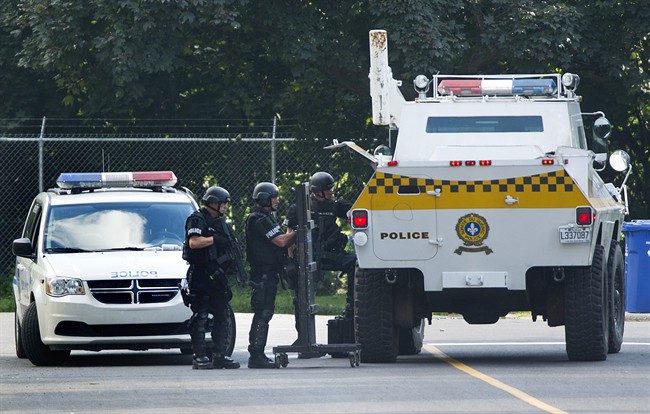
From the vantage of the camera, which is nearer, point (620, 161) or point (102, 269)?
point (102, 269)

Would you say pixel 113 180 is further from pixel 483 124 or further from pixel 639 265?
pixel 639 265

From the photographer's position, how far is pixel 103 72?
24.2 meters

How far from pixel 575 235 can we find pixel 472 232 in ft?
2.94

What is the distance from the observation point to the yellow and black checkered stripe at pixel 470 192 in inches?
543

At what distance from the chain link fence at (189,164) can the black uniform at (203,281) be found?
912 cm

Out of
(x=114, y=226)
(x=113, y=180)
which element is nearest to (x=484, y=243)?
(x=114, y=226)

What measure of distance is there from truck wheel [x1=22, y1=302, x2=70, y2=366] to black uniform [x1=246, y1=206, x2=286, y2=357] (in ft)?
6.68

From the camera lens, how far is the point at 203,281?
568 inches

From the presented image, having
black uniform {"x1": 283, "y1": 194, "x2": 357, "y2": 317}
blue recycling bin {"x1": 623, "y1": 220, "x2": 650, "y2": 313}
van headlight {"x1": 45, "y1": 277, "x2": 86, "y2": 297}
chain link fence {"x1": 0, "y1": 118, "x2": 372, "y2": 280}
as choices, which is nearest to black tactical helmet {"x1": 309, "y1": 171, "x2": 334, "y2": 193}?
black uniform {"x1": 283, "y1": 194, "x2": 357, "y2": 317}

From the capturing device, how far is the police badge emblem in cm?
1398

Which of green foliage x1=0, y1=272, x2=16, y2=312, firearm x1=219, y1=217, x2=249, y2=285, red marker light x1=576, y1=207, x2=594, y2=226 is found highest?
red marker light x1=576, y1=207, x2=594, y2=226

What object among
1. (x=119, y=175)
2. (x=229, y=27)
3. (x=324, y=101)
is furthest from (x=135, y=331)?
(x=324, y=101)

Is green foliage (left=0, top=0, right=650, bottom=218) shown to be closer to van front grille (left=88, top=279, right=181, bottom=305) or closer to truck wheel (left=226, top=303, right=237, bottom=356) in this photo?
truck wheel (left=226, top=303, right=237, bottom=356)

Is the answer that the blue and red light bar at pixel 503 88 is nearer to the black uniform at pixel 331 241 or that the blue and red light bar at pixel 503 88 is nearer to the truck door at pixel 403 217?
the black uniform at pixel 331 241
